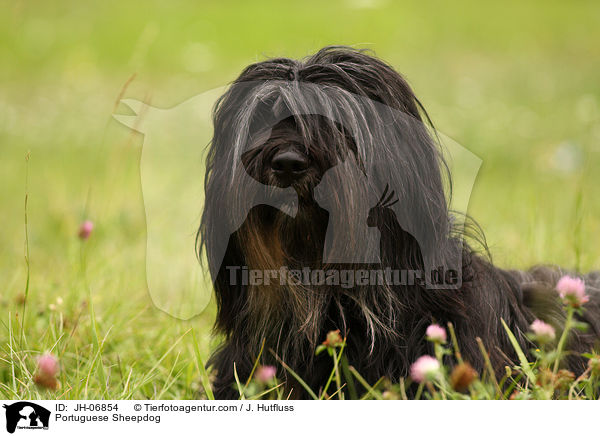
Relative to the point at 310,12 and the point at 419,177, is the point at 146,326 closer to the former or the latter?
the point at 419,177

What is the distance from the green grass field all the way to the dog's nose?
80 centimetres

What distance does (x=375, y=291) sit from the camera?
2.59 m

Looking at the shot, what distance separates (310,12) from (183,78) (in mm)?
2200

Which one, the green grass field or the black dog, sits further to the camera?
the green grass field
